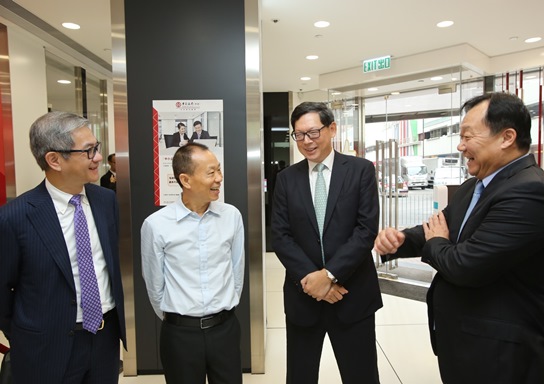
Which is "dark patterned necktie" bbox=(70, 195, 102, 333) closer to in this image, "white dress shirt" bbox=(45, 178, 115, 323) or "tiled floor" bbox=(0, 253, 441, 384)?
"white dress shirt" bbox=(45, 178, 115, 323)

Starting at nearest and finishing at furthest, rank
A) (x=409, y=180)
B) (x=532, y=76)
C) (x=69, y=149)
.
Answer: (x=69, y=149)
(x=532, y=76)
(x=409, y=180)

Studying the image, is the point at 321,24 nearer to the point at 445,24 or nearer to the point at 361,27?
the point at 361,27

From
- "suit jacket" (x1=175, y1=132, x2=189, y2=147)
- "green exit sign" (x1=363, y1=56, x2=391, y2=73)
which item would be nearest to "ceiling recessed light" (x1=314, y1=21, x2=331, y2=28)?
"green exit sign" (x1=363, y1=56, x2=391, y2=73)

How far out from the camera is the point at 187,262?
1.85 m

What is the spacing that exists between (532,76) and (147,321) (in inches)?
272

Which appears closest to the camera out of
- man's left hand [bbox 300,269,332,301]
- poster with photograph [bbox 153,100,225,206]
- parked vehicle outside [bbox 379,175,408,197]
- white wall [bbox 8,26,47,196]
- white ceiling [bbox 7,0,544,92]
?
man's left hand [bbox 300,269,332,301]

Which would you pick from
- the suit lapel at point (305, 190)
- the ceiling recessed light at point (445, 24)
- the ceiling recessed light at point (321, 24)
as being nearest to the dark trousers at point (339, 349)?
the suit lapel at point (305, 190)

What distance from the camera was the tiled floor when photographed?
10.5ft

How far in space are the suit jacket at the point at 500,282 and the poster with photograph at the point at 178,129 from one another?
205 centimetres

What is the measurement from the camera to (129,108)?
315 cm

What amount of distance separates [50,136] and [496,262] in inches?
73.0

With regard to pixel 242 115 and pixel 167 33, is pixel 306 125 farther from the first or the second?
pixel 167 33

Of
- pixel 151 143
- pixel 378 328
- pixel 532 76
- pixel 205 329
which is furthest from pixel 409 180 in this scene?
pixel 205 329

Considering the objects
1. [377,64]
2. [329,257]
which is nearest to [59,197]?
[329,257]
